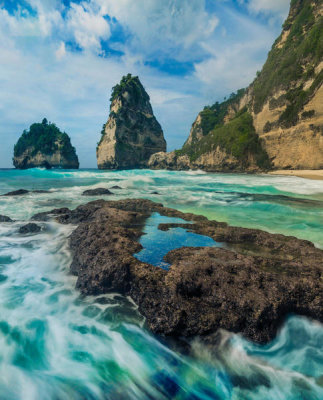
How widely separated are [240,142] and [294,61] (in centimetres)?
1478

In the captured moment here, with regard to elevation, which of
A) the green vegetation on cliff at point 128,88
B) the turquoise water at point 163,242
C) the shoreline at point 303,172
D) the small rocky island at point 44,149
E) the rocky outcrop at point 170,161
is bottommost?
the turquoise water at point 163,242

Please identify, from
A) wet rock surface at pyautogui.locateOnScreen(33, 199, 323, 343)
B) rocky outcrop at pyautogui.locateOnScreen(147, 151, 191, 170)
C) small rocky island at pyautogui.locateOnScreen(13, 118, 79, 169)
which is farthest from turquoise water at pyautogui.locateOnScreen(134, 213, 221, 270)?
small rocky island at pyautogui.locateOnScreen(13, 118, 79, 169)

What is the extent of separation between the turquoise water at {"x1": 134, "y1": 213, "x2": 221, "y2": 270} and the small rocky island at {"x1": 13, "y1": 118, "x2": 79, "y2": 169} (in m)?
90.0

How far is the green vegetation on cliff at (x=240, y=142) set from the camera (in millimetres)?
39625

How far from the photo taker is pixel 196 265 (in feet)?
10.4

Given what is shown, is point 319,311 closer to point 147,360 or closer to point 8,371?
point 147,360

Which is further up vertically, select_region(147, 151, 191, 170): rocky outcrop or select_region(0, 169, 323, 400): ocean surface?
select_region(147, 151, 191, 170): rocky outcrop

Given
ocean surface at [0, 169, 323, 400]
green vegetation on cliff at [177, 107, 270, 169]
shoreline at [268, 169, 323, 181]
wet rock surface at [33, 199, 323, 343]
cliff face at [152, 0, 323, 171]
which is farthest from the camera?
green vegetation on cliff at [177, 107, 270, 169]

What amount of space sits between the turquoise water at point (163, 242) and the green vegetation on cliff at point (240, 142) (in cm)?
3727

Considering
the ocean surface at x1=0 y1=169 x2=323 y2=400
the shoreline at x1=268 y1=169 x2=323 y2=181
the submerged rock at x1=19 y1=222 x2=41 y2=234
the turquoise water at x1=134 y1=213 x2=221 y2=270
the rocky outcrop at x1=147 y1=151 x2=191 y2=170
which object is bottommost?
the ocean surface at x1=0 y1=169 x2=323 y2=400

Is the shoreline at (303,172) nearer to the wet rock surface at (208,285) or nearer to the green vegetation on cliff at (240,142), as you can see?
the green vegetation on cliff at (240,142)

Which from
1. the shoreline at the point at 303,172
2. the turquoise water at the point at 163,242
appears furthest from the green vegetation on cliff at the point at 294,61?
the turquoise water at the point at 163,242

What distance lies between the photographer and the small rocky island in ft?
280

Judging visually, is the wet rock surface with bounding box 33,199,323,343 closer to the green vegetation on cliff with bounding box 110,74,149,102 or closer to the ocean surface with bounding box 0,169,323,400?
the ocean surface with bounding box 0,169,323,400
